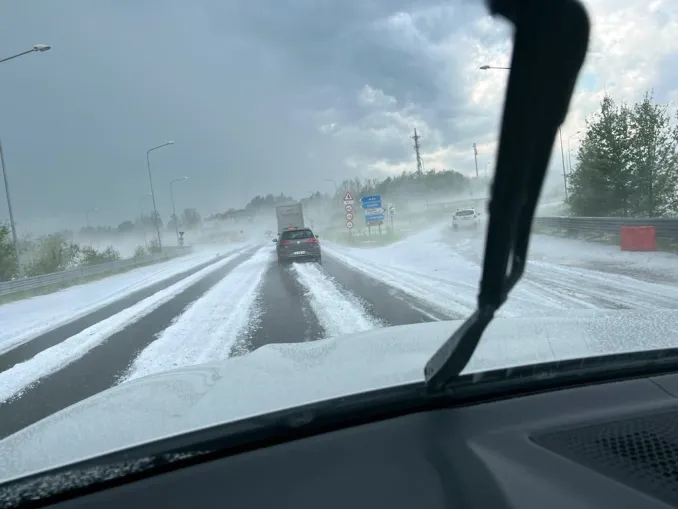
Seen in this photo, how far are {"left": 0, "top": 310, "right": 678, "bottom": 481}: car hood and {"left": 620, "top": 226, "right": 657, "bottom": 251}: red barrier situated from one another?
13828 mm

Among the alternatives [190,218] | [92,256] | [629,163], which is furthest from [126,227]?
[629,163]

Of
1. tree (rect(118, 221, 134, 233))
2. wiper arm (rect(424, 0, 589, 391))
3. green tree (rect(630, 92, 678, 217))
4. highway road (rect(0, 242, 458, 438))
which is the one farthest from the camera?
tree (rect(118, 221, 134, 233))

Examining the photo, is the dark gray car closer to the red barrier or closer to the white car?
the red barrier

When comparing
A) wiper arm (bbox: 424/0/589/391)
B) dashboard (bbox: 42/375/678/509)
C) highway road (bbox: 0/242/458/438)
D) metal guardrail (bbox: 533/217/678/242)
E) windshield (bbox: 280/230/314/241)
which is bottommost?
highway road (bbox: 0/242/458/438)

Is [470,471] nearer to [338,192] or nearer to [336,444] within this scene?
[336,444]

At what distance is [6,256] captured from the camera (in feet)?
101

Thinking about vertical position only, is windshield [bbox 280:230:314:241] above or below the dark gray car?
above

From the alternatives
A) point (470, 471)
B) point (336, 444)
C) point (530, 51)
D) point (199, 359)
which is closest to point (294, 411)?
point (336, 444)

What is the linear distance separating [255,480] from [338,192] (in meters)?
70.3

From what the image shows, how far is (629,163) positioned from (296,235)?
45.8 ft

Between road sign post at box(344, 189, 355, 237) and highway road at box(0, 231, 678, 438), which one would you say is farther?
road sign post at box(344, 189, 355, 237)

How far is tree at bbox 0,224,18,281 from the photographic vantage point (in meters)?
30.4

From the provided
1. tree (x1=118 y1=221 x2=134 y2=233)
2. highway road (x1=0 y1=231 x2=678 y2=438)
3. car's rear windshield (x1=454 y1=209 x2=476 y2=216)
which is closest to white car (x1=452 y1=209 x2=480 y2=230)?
car's rear windshield (x1=454 y1=209 x2=476 y2=216)

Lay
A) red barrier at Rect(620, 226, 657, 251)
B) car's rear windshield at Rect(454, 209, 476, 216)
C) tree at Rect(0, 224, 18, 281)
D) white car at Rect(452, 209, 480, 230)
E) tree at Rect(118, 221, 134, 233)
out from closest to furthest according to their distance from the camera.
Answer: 1. red barrier at Rect(620, 226, 657, 251)
2. tree at Rect(0, 224, 18, 281)
3. white car at Rect(452, 209, 480, 230)
4. car's rear windshield at Rect(454, 209, 476, 216)
5. tree at Rect(118, 221, 134, 233)
